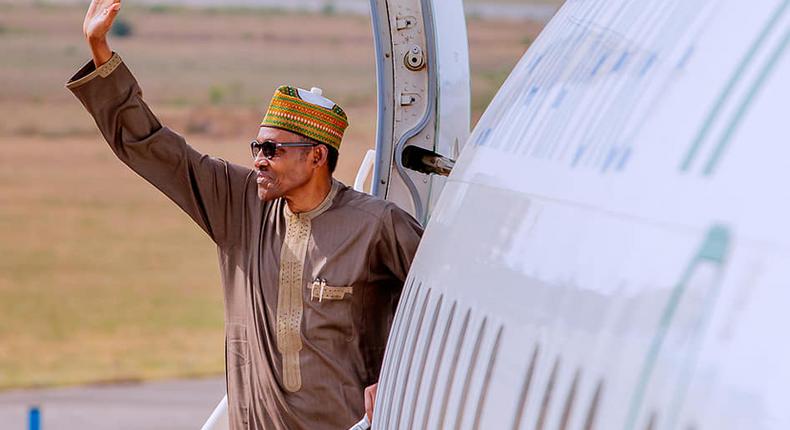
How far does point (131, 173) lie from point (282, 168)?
23.2 metres

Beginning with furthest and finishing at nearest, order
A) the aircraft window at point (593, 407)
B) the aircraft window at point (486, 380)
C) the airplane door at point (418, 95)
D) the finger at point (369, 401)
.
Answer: the airplane door at point (418, 95) < the finger at point (369, 401) < the aircraft window at point (486, 380) < the aircraft window at point (593, 407)

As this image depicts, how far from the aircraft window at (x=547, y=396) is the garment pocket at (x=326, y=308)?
1.80 metres

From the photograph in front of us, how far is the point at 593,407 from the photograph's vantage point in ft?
5.40

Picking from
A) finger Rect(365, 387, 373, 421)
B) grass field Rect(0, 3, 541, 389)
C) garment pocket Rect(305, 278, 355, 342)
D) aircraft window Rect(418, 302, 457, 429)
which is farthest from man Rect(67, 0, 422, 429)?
grass field Rect(0, 3, 541, 389)

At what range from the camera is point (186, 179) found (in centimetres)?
378

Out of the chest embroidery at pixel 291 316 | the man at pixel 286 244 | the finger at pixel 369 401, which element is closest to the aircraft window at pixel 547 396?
the finger at pixel 369 401

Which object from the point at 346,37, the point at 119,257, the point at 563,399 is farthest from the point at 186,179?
the point at 346,37

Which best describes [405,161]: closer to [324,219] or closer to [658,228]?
[324,219]

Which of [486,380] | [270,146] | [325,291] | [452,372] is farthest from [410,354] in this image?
[270,146]

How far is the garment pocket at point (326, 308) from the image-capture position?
11.6 ft

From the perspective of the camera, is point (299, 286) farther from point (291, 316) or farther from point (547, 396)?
point (547, 396)

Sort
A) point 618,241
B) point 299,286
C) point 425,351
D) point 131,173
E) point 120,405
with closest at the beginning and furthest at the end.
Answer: point 618,241 → point 425,351 → point 299,286 → point 120,405 → point 131,173

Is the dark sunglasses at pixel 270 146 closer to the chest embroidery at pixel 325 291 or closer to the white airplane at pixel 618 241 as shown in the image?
the chest embroidery at pixel 325 291

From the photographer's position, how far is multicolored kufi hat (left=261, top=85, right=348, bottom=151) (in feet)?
12.3
